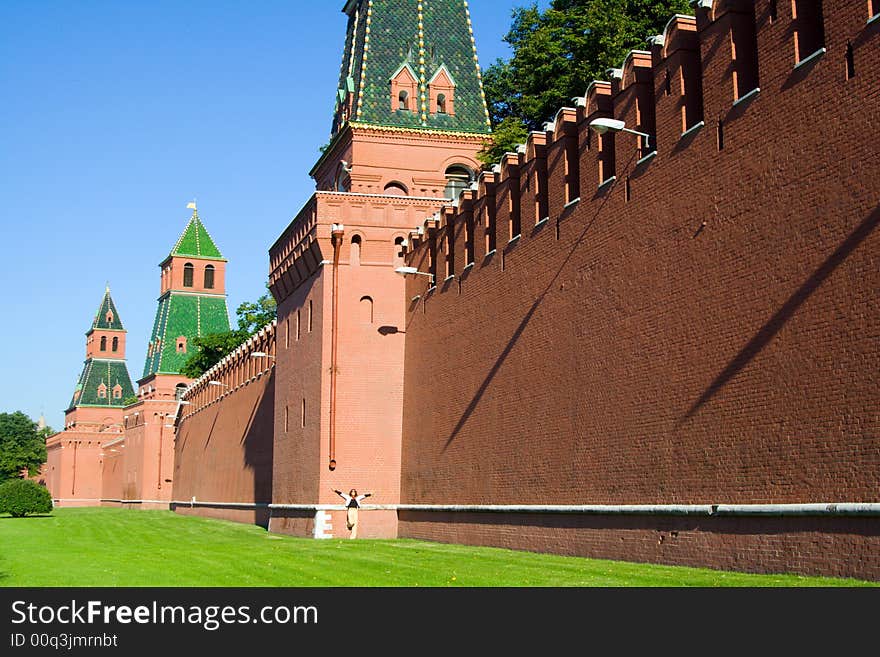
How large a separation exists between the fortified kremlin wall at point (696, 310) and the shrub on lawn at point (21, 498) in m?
33.8

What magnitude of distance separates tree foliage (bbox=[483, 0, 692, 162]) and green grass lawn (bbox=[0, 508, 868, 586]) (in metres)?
18.0

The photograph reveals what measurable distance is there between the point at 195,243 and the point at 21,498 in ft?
175

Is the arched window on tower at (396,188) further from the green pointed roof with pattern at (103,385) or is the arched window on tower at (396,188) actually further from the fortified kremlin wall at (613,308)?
the green pointed roof with pattern at (103,385)

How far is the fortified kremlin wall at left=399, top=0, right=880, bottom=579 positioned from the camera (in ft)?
45.0

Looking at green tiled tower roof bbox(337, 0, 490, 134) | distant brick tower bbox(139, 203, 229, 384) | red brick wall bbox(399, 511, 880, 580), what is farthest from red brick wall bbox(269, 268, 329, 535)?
distant brick tower bbox(139, 203, 229, 384)

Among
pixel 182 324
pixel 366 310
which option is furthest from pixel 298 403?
pixel 182 324

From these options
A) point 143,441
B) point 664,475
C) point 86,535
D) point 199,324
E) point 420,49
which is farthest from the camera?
point 199,324

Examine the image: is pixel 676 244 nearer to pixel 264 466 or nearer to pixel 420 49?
pixel 420 49

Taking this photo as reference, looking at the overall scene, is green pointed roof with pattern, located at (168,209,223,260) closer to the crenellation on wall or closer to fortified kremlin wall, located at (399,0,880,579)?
the crenellation on wall

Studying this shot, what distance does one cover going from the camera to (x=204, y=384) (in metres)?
59.0

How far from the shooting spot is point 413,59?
39062mm

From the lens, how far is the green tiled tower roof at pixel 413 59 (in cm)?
3825
